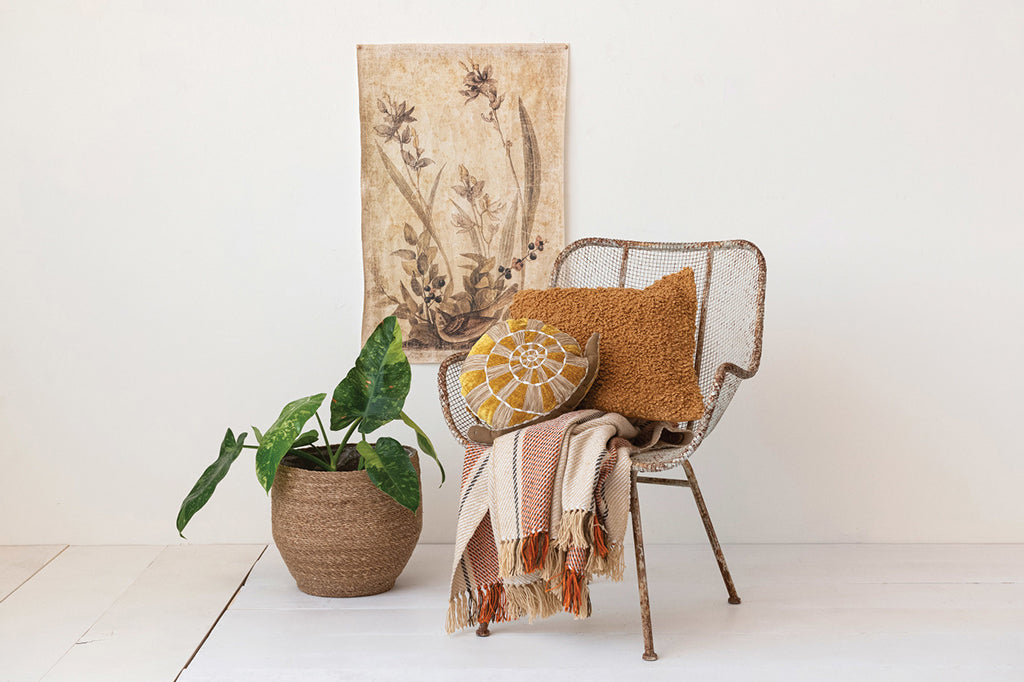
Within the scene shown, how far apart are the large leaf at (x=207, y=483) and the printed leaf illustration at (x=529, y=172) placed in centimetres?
97

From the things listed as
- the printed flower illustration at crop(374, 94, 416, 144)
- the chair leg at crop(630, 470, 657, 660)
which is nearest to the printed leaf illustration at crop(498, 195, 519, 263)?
the printed flower illustration at crop(374, 94, 416, 144)

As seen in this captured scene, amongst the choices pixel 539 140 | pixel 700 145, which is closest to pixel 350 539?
pixel 539 140

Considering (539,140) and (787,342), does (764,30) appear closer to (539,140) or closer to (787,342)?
(539,140)

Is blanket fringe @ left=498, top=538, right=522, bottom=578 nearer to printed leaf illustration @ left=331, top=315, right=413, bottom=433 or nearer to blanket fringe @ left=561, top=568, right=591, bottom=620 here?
blanket fringe @ left=561, top=568, right=591, bottom=620

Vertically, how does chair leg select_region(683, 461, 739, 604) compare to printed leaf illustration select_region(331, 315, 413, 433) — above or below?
below

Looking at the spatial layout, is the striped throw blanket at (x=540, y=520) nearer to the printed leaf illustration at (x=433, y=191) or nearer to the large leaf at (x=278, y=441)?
the large leaf at (x=278, y=441)

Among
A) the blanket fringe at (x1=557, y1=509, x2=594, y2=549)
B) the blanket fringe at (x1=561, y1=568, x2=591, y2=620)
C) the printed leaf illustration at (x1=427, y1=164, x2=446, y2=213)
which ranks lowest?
the blanket fringe at (x1=561, y1=568, x2=591, y2=620)

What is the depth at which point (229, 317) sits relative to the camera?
257 centimetres

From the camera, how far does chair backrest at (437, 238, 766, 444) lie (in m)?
2.04

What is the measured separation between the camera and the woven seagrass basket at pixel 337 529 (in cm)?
208

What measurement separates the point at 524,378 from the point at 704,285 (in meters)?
→ 0.63

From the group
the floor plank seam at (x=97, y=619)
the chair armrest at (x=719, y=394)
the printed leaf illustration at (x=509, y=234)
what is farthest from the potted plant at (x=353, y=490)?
the chair armrest at (x=719, y=394)

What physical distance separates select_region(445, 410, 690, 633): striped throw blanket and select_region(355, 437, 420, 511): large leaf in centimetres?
18

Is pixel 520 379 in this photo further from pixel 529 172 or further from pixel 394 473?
pixel 529 172
